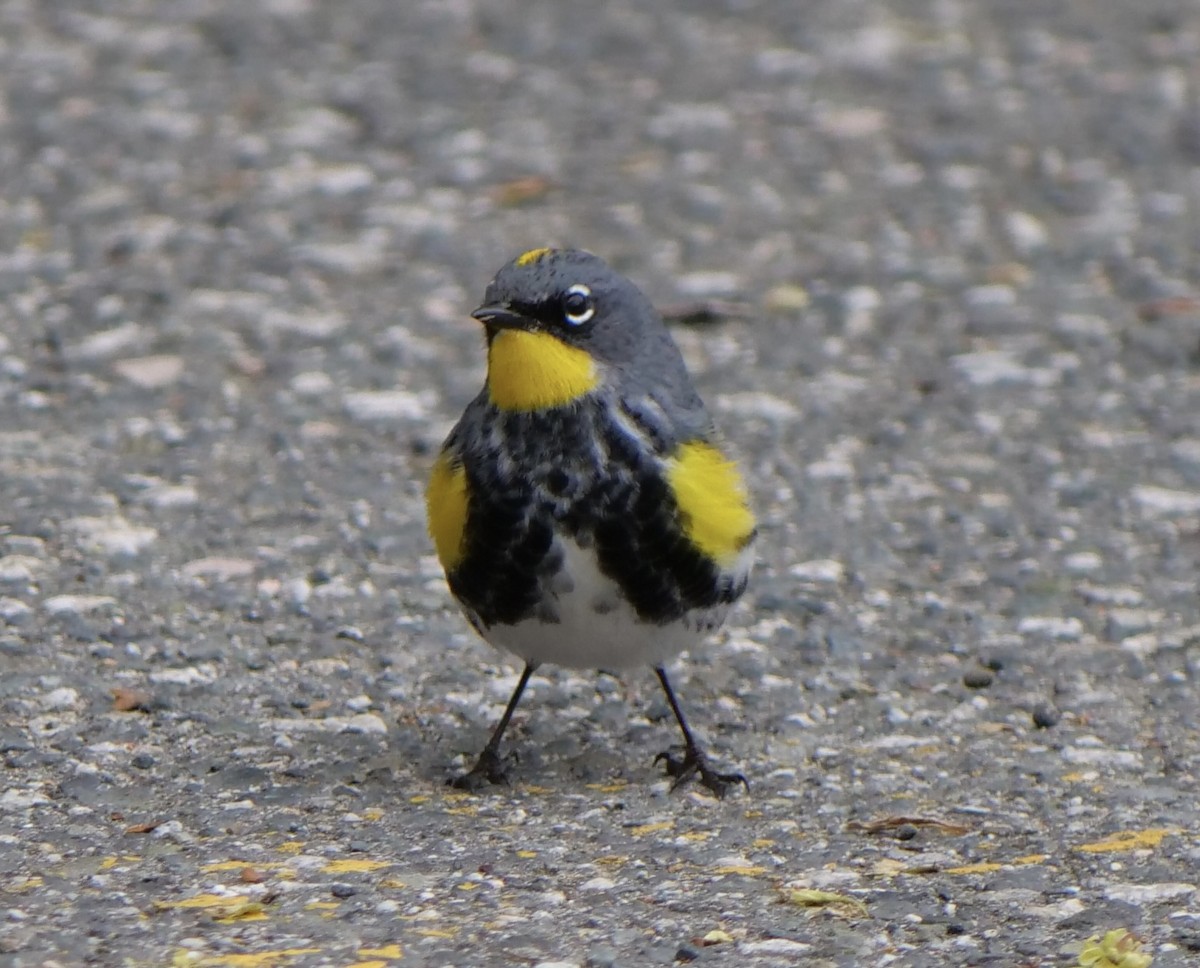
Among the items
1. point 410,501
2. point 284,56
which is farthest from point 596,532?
point 284,56

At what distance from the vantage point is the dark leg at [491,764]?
14.0ft

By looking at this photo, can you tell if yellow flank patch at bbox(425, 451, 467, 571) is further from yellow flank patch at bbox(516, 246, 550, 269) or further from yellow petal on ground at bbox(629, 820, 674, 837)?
yellow petal on ground at bbox(629, 820, 674, 837)

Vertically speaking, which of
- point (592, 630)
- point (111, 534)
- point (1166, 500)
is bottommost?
point (111, 534)

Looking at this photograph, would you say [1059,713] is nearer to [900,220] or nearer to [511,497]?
[511,497]

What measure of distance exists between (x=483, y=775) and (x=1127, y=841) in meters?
1.33

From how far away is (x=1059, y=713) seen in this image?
473cm

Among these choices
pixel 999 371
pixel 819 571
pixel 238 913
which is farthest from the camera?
pixel 999 371

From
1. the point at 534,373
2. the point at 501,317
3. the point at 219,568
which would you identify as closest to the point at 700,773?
the point at 534,373

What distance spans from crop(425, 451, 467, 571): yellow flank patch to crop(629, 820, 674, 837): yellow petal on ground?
0.65m

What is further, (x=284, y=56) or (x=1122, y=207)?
(x=284, y=56)

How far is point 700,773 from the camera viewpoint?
4348 mm

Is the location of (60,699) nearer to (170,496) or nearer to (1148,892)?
(170,496)

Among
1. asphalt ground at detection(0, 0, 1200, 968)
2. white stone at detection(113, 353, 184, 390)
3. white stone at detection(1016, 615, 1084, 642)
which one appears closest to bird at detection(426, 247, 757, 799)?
asphalt ground at detection(0, 0, 1200, 968)

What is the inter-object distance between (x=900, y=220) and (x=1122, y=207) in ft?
2.93
